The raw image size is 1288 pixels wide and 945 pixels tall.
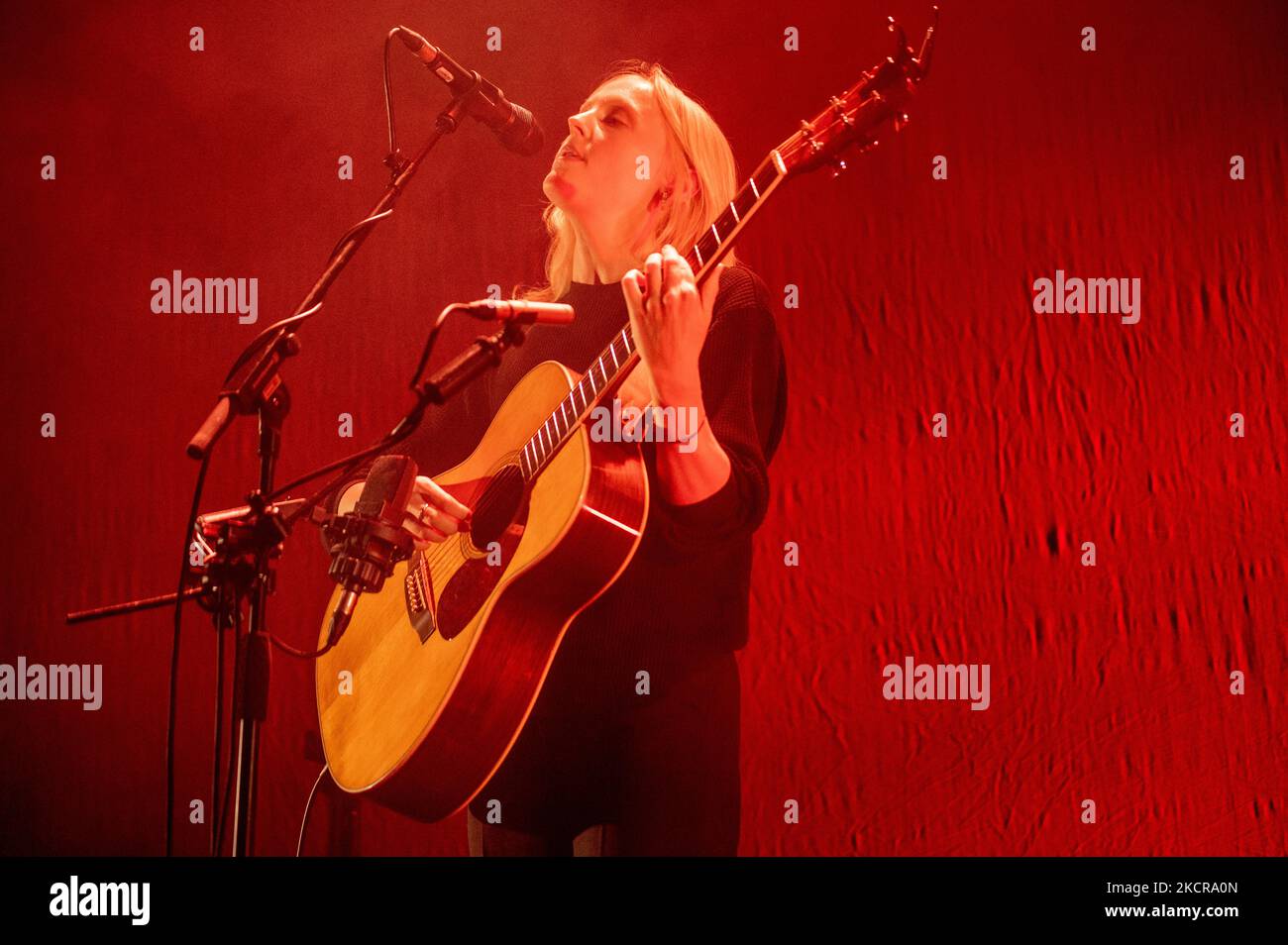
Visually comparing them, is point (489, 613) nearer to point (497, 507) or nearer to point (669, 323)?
point (497, 507)

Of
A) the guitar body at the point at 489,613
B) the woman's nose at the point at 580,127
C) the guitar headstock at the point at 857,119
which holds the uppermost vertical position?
the woman's nose at the point at 580,127

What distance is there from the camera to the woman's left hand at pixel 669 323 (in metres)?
1.54

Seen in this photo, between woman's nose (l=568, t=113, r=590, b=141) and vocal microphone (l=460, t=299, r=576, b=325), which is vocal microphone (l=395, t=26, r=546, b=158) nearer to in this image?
woman's nose (l=568, t=113, r=590, b=141)

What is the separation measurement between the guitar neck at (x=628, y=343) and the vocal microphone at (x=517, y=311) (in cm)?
22

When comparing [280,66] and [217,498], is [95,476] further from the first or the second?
[280,66]

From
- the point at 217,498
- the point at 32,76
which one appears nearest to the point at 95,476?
the point at 217,498

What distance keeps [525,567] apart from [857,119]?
2.66ft

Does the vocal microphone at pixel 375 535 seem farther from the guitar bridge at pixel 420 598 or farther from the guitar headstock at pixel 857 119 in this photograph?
the guitar headstock at pixel 857 119

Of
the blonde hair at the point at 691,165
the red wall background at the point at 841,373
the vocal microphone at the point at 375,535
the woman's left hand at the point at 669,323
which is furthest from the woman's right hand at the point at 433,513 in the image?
the red wall background at the point at 841,373

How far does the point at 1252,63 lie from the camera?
2283 millimetres

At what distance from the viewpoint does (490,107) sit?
6.30ft

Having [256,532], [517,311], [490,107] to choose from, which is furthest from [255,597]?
[490,107]

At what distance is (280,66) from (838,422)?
1478 millimetres

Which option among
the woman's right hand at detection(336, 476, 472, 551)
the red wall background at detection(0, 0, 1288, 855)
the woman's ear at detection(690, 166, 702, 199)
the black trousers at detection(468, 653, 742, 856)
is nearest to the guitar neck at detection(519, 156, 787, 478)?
the woman's right hand at detection(336, 476, 472, 551)
